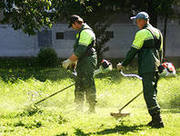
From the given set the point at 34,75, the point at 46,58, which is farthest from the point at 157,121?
the point at 46,58

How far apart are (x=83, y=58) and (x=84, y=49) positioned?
28 cm

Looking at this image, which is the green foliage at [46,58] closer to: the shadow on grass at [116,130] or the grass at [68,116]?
the grass at [68,116]

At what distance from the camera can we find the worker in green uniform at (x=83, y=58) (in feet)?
20.2

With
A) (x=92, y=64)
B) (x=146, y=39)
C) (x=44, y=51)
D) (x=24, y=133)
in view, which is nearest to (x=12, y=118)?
(x=24, y=133)

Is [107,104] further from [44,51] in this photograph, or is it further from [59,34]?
[59,34]

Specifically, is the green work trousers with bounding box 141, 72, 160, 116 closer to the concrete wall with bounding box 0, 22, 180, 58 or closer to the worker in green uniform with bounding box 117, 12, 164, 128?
the worker in green uniform with bounding box 117, 12, 164, 128

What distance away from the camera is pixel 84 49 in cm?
614

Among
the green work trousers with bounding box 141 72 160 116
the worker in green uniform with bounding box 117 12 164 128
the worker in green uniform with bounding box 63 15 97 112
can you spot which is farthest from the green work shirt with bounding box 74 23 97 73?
the green work trousers with bounding box 141 72 160 116

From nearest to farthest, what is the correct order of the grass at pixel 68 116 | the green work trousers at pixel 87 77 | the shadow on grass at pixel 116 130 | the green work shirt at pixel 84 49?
the shadow on grass at pixel 116 130, the grass at pixel 68 116, the green work shirt at pixel 84 49, the green work trousers at pixel 87 77

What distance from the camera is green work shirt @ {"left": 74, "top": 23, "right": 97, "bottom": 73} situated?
242 inches

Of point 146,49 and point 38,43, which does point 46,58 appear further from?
point 146,49

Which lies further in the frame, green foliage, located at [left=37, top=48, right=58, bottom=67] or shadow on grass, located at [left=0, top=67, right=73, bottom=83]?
green foliage, located at [left=37, top=48, right=58, bottom=67]

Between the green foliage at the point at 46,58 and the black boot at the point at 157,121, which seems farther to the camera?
the green foliage at the point at 46,58

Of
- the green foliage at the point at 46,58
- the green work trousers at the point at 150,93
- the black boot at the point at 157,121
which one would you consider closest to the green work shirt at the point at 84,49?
the green work trousers at the point at 150,93
